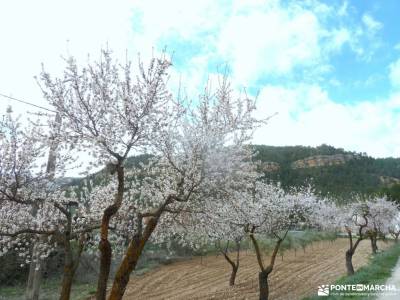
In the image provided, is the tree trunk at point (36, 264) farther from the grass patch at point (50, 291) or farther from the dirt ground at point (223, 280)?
the dirt ground at point (223, 280)

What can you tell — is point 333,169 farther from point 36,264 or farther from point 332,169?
point 36,264

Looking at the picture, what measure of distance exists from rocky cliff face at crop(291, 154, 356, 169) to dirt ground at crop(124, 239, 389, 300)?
92518mm

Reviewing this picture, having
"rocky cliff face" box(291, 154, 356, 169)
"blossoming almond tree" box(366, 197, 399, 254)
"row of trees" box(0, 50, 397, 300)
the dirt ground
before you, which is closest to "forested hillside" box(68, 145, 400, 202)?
"rocky cliff face" box(291, 154, 356, 169)

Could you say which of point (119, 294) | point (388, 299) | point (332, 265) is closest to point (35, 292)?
point (119, 294)

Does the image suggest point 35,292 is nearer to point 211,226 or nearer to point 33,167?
point 33,167

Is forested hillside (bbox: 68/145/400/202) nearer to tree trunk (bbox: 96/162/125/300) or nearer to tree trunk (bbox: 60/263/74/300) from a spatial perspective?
tree trunk (bbox: 60/263/74/300)

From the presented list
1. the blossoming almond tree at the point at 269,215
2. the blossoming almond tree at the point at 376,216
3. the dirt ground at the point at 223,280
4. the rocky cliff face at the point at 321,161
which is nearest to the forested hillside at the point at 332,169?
the rocky cliff face at the point at 321,161

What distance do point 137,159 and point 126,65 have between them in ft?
8.53

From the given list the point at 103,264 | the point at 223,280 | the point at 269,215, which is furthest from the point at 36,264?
the point at 223,280

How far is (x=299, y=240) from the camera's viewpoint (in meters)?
46.6

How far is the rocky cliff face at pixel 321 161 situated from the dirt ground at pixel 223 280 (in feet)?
304

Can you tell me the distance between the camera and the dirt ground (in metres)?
20.8

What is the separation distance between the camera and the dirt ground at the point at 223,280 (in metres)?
20.8

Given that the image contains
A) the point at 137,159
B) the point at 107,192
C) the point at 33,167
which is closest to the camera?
the point at 33,167
